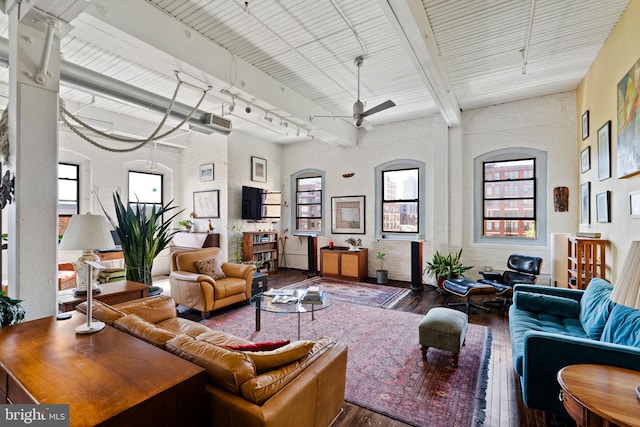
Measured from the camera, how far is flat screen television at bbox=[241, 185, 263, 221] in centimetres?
694

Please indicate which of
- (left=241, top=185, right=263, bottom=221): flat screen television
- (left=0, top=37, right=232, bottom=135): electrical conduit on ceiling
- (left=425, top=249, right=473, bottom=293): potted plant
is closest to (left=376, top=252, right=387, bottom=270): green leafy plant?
(left=425, top=249, right=473, bottom=293): potted plant

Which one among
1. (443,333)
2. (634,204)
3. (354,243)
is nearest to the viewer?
(634,204)

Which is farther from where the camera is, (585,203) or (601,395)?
(585,203)

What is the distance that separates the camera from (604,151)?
345cm

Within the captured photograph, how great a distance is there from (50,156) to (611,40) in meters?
5.53

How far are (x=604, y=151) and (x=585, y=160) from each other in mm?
1063

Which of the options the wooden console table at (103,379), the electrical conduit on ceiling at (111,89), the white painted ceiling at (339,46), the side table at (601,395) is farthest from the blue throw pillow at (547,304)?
the electrical conduit on ceiling at (111,89)

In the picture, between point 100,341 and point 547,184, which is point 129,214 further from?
point 547,184

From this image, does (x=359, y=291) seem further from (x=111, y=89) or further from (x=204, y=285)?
(x=111, y=89)

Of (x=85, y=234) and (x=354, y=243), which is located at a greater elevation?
(x=85, y=234)

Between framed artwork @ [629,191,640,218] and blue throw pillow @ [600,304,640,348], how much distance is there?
1.01 meters

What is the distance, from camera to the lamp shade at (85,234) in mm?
2312

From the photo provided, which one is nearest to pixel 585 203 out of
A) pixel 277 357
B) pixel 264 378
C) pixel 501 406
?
pixel 501 406

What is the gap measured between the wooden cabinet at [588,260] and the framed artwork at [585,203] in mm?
717
